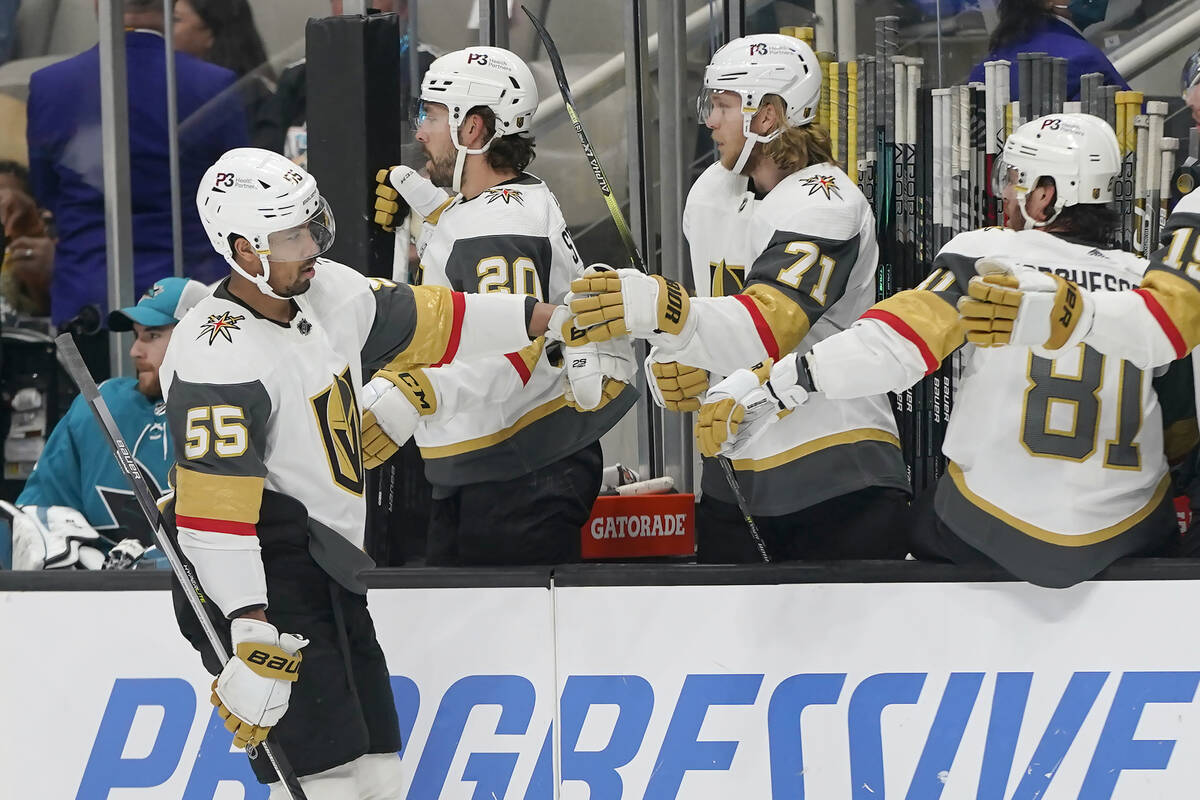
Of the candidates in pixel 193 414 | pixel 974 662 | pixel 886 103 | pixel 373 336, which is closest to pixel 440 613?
pixel 373 336

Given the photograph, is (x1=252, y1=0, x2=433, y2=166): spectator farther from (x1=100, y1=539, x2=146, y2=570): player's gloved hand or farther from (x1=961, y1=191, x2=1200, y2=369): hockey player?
(x1=961, y1=191, x2=1200, y2=369): hockey player

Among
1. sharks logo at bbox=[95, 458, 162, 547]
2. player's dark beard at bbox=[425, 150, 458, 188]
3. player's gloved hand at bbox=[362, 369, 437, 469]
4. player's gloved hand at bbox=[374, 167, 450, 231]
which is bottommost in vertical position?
sharks logo at bbox=[95, 458, 162, 547]

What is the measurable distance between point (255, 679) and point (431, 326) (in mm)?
826

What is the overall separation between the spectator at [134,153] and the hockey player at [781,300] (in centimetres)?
223

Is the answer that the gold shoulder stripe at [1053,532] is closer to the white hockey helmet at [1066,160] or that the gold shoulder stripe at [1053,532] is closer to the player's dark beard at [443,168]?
the white hockey helmet at [1066,160]

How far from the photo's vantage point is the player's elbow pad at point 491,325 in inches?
129

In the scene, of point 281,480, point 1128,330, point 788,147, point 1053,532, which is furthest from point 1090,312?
point 281,480

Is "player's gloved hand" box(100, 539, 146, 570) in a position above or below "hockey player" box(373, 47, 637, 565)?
below

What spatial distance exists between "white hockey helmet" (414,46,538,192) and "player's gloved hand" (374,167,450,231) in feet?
0.22

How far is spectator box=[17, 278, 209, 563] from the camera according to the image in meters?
4.28

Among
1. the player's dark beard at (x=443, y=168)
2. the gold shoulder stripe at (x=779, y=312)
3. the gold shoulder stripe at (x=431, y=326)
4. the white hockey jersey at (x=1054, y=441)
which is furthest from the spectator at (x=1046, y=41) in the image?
the gold shoulder stripe at (x=431, y=326)

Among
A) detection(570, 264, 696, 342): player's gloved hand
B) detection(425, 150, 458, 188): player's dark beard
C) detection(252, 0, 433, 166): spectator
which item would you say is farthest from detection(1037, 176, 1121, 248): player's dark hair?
detection(252, 0, 433, 166): spectator

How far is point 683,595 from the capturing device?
337cm

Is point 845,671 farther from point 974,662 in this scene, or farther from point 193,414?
point 193,414
